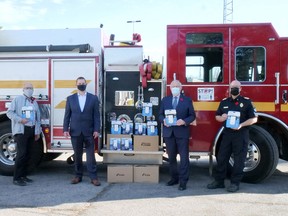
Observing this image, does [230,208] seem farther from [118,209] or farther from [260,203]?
[118,209]

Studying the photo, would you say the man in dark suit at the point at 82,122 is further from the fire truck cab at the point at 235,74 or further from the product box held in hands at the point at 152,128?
the fire truck cab at the point at 235,74

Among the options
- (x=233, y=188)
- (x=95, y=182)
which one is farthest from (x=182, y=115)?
(x=95, y=182)

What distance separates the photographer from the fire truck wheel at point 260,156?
658cm

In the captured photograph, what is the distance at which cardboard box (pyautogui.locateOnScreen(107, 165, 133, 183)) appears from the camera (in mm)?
6805

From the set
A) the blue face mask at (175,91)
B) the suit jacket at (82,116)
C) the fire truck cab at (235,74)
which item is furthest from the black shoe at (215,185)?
the suit jacket at (82,116)

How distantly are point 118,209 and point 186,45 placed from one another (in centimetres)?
320

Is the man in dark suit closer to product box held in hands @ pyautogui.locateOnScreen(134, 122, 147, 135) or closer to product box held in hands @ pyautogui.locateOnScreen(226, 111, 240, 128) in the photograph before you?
product box held in hands @ pyautogui.locateOnScreen(134, 122, 147, 135)

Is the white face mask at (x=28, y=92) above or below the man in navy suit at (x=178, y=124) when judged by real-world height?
above

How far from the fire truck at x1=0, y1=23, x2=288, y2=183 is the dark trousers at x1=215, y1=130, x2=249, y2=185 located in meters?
0.39

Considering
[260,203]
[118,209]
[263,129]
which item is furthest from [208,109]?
[118,209]

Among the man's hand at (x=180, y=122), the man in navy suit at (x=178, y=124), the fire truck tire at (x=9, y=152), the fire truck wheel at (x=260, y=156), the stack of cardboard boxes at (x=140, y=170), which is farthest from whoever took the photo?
the fire truck tire at (x=9, y=152)

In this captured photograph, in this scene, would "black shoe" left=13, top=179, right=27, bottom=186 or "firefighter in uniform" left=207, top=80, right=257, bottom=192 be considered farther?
"black shoe" left=13, top=179, right=27, bottom=186

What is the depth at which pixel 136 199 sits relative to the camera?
5711mm

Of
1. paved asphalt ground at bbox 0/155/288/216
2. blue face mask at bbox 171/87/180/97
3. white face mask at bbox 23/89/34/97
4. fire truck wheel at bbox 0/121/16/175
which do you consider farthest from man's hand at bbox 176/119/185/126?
fire truck wheel at bbox 0/121/16/175
